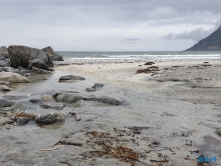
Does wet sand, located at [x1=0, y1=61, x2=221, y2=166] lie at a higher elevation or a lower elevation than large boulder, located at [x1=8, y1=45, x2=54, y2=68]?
lower

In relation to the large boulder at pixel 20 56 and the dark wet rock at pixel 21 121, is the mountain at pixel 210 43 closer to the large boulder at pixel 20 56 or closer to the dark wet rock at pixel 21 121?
the large boulder at pixel 20 56

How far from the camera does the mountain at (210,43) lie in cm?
16825

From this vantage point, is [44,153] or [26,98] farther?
[26,98]

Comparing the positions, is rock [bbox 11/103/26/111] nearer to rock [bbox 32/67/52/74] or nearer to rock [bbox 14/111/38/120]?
rock [bbox 14/111/38/120]

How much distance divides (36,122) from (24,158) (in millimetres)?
1942

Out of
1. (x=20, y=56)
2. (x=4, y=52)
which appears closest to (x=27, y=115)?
(x=20, y=56)

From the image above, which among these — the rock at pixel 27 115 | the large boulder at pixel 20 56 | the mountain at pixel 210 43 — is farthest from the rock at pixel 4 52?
the mountain at pixel 210 43

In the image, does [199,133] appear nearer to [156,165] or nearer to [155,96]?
[156,165]

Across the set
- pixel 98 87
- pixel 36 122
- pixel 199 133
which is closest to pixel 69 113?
pixel 36 122

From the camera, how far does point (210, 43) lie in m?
174

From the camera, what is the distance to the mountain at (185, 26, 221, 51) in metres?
168

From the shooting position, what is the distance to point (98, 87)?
10.4 m

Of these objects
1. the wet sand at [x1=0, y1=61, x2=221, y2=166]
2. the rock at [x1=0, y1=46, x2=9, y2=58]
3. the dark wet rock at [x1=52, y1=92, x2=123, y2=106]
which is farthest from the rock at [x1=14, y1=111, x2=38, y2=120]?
the rock at [x1=0, y1=46, x2=9, y2=58]

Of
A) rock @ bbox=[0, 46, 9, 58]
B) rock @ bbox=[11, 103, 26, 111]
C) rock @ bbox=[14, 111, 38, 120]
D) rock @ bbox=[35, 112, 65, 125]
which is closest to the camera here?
rock @ bbox=[35, 112, 65, 125]
